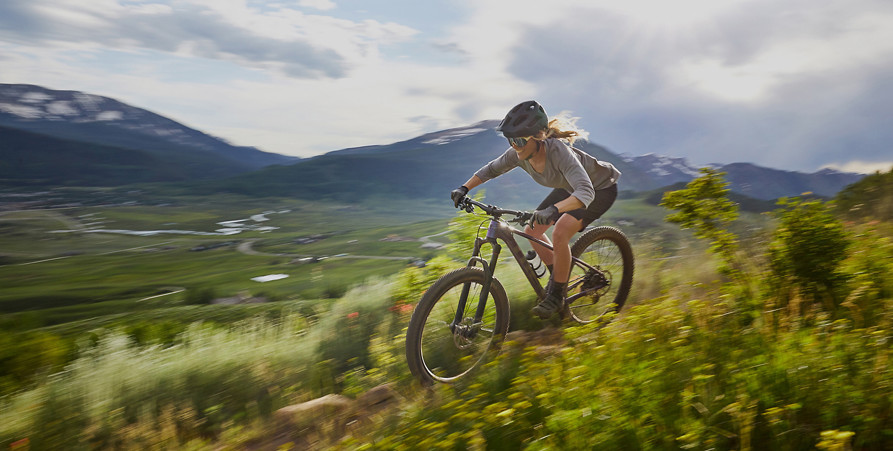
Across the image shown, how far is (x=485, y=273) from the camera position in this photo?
4406 mm

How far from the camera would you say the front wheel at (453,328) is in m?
4.12

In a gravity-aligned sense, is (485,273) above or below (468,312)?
above

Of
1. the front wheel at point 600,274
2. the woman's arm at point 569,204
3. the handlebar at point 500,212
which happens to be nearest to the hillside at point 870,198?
the front wheel at point 600,274

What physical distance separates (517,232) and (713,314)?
1.74 m

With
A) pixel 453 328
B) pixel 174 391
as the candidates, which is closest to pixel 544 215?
pixel 453 328

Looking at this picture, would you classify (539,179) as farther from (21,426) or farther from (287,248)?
(287,248)

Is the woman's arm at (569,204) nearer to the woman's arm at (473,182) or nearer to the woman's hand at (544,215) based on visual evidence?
the woman's hand at (544,215)

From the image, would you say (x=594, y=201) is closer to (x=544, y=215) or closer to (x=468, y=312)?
(x=544, y=215)

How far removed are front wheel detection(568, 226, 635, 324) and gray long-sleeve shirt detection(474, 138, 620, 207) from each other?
678mm

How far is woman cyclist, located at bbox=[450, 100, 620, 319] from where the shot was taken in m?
4.52

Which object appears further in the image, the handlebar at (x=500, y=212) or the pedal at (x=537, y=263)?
the pedal at (x=537, y=263)

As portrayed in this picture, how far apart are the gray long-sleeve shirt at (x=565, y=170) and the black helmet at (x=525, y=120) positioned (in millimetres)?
301

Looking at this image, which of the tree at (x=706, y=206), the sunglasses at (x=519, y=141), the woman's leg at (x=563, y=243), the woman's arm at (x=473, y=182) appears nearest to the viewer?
the sunglasses at (x=519, y=141)

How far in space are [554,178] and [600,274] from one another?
1413mm
